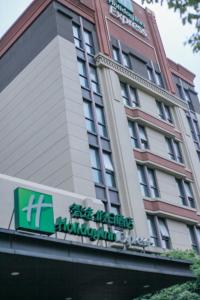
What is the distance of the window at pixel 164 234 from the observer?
1248 inches

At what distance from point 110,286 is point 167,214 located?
43.1 feet

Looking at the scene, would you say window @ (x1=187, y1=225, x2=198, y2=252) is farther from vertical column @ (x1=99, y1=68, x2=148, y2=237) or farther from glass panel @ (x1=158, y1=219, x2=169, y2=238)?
vertical column @ (x1=99, y1=68, x2=148, y2=237)

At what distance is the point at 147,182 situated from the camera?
1297 inches

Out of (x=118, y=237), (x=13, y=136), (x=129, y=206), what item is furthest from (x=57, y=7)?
(x=118, y=237)

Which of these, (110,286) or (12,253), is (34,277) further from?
(110,286)

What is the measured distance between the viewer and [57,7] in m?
34.9

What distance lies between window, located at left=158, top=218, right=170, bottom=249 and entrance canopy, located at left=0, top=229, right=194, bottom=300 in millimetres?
10019

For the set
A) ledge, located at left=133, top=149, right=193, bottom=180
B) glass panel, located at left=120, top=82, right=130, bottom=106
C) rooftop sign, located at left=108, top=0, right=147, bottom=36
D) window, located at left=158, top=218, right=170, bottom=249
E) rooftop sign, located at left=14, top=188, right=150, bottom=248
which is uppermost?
rooftop sign, located at left=108, top=0, right=147, bottom=36

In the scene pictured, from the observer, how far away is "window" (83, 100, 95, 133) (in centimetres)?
3164

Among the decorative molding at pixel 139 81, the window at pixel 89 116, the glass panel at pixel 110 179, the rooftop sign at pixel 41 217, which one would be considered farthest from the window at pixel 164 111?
the rooftop sign at pixel 41 217

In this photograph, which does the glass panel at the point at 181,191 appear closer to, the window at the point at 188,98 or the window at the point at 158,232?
the window at the point at 158,232

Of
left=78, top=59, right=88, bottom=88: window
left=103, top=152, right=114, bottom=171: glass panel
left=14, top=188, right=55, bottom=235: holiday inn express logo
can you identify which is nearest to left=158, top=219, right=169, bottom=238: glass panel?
left=103, top=152, right=114, bottom=171: glass panel

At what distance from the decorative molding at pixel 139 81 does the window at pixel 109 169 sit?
7.71 m

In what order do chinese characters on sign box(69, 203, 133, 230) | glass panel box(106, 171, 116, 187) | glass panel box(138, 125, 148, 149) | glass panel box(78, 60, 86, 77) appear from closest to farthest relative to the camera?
chinese characters on sign box(69, 203, 133, 230)
glass panel box(106, 171, 116, 187)
glass panel box(78, 60, 86, 77)
glass panel box(138, 125, 148, 149)
